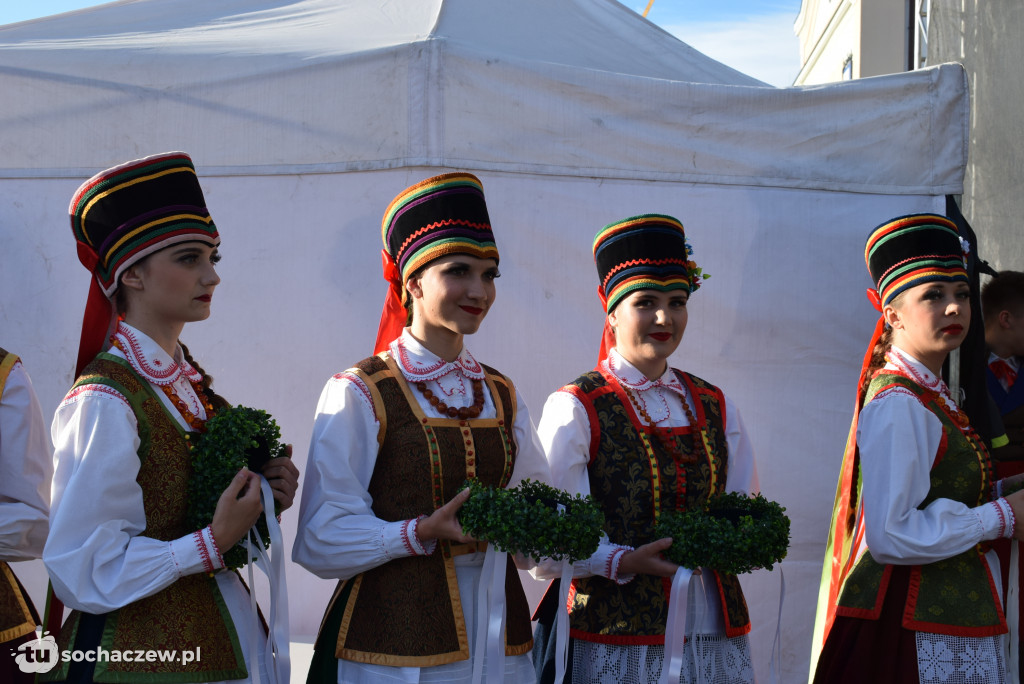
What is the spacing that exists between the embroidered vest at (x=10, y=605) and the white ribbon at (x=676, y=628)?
155 centimetres

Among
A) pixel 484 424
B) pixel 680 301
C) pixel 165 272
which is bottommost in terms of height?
pixel 484 424

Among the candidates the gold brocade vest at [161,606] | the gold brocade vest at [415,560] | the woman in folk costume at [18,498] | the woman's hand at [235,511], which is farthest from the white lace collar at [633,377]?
the woman in folk costume at [18,498]

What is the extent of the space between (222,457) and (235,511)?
0.12 m

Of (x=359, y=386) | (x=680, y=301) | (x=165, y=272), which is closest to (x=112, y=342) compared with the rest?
(x=165, y=272)

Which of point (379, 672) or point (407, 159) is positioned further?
point (407, 159)

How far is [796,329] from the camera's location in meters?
3.82

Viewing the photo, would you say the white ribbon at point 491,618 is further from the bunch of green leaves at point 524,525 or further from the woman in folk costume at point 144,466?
the woman in folk costume at point 144,466

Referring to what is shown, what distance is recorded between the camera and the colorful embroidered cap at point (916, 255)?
292cm

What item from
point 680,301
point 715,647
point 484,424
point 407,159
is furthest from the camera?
point 407,159

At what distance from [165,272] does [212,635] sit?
2.57ft

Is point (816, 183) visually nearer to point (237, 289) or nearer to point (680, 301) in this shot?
point (680, 301)

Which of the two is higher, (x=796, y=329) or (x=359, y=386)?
(x=796, y=329)

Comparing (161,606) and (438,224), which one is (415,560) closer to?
(161,606)

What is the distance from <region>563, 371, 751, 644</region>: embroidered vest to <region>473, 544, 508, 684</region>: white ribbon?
439 millimetres
